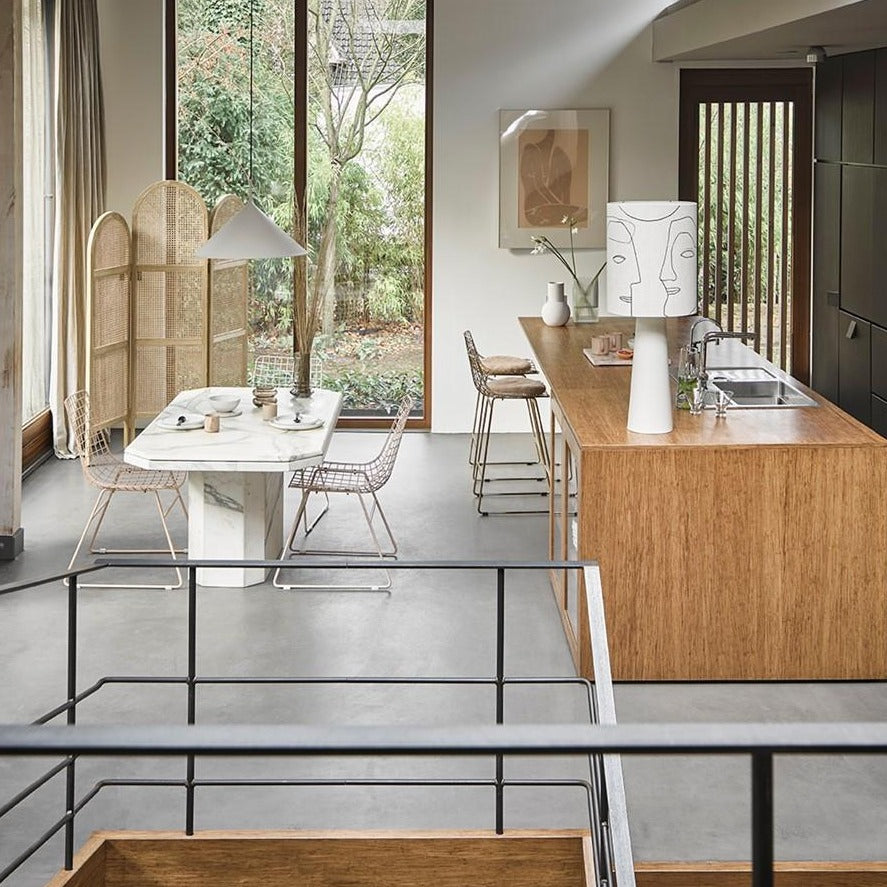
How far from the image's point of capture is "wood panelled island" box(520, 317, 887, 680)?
5234mm

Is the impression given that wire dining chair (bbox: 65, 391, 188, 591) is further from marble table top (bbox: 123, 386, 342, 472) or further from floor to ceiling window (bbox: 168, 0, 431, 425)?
floor to ceiling window (bbox: 168, 0, 431, 425)

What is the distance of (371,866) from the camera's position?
4.13 m

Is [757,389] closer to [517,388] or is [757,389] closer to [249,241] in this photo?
[517,388]

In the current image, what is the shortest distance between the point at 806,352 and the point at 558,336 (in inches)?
124

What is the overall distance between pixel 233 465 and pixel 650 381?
191 cm

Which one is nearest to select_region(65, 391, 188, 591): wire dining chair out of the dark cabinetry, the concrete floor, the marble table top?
the concrete floor

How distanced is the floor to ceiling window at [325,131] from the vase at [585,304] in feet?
6.83

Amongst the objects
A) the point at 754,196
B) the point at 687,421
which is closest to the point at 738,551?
the point at 687,421

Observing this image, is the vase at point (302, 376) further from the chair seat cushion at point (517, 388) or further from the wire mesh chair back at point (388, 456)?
the chair seat cushion at point (517, 388)

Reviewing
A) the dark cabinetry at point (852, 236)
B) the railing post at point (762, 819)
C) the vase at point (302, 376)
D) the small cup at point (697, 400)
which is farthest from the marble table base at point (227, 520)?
the railing post at point (762, 819)

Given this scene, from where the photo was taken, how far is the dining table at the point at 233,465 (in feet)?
20.7

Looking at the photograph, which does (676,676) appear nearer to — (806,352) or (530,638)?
→ (530,638)

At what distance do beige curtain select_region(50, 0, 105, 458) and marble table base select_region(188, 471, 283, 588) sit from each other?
3078mm

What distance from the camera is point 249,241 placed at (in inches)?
266
